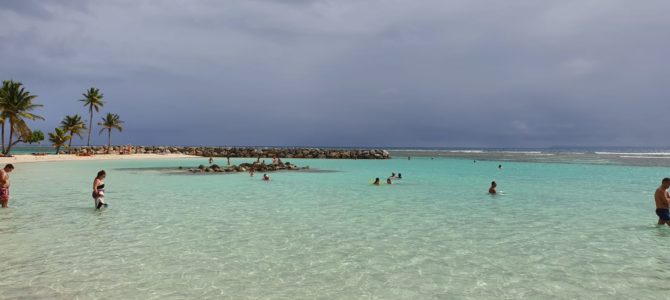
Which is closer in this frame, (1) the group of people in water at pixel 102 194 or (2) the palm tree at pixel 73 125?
(1) the group of people in water at pixel 102 194

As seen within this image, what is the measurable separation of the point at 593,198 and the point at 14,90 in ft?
255

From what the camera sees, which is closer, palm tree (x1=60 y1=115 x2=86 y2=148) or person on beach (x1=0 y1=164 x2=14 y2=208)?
person on beach (x1=0 y1=164 x2=14 y2=208)

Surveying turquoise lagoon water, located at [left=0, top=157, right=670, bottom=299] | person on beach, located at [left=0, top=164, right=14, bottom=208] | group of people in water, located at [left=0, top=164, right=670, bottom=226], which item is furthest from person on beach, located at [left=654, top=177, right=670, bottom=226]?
person on beach, located at [left=0, top=164, right=14, bottom=208]

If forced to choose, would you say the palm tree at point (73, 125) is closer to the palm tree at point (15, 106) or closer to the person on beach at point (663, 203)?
the palm tree at point (15, 106)

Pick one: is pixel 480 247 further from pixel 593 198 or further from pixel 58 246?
pixel 593 198

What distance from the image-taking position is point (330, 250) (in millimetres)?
11047

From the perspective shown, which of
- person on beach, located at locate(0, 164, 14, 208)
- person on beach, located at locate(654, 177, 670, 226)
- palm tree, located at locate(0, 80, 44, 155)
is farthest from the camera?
palm tree, located at locate(0, 80, 44, 155)

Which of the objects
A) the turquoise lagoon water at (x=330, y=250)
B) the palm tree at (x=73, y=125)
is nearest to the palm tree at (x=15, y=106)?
the palm tree at (x=73, y=125)

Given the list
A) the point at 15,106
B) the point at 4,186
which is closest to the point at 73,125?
the point at 15,106

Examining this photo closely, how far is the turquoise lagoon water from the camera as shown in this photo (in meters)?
8.05

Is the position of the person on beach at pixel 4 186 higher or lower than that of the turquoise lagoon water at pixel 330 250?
higher

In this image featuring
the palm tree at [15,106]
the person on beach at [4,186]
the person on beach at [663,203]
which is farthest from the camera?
the palm tree at [15,106]

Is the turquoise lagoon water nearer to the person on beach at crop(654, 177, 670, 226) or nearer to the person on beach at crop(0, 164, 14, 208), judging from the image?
the person on beach at crop(654, 177, 670, 226)

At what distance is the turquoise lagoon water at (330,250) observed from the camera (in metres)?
8.05
